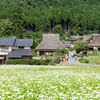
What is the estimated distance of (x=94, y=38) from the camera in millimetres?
58656

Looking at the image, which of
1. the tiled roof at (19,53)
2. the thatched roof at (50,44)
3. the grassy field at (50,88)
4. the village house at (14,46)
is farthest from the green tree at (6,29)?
the grassy field at (50,88)

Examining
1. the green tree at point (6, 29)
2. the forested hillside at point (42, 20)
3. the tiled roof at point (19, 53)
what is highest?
the forested hillside at point (42, 20)

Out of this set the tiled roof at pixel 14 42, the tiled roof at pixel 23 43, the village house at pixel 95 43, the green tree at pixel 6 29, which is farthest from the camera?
the green tree at pixel 6 29

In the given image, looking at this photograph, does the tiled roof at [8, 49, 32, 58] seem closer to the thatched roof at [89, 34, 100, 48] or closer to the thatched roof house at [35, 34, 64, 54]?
the thatched roof house at [35, 34, 64, 54]

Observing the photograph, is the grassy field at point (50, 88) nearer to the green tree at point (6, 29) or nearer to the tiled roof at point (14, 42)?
the tiled roof at point (14, 42)

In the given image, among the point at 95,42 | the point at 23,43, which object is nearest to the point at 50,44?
the point at 23,43

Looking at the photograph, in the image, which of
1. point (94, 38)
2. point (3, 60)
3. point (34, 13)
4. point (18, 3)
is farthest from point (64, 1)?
point (3, 60)

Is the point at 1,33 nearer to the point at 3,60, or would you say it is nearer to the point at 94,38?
the point at 3,60

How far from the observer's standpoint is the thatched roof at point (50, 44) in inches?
2068

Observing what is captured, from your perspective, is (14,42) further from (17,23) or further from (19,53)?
(17,23)

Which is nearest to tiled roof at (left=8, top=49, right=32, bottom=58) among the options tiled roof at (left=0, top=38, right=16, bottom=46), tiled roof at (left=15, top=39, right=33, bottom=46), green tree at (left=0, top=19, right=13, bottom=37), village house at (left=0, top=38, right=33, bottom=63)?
village house at (left=0, top=38, right=33, bottom=63)

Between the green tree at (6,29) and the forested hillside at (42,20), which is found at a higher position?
the forested hillside at (42,20)

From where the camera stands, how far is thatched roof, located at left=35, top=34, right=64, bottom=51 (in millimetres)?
52531

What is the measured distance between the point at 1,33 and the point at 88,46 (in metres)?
34.2
